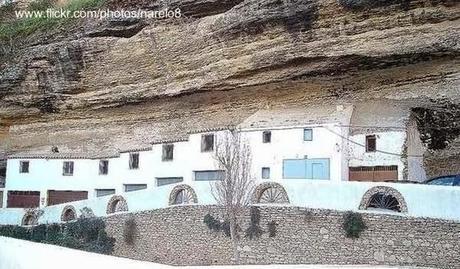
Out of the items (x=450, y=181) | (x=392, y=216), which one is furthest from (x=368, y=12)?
(x=392, y=216)

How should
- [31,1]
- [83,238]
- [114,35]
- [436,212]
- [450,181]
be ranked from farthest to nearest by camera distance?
1. [31,1]
2. [114,35]
3. [83,238]
4. [450,181]
5. [436,212]

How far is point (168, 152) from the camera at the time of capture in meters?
27.3

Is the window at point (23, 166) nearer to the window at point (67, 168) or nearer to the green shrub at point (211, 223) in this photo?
the window at point (67, 168)

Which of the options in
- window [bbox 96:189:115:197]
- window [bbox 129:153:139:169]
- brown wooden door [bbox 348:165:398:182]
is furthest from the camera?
window [bbox 96:189:115:197]

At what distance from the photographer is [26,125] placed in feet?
110

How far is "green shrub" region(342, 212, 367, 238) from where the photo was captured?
55.2ft

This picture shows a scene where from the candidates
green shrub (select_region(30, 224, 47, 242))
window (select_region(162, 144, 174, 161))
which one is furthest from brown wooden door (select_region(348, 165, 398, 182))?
green shrub (select_region(30, 224, 47, 242))

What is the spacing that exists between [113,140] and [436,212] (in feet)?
64.9

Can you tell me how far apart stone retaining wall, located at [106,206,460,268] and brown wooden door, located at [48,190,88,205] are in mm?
7943

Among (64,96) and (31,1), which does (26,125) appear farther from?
(31,1)

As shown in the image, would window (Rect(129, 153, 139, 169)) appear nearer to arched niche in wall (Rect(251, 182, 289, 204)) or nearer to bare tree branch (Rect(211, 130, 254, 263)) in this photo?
bare tree branch (Rect(211, 130, 254, 263))

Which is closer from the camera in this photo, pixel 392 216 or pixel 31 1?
pixel 392 216

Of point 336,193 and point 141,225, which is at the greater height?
point 336,193

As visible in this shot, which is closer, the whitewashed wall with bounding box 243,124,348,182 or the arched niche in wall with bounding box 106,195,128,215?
the arched niche in wall with bounding box 106,195,128,215
